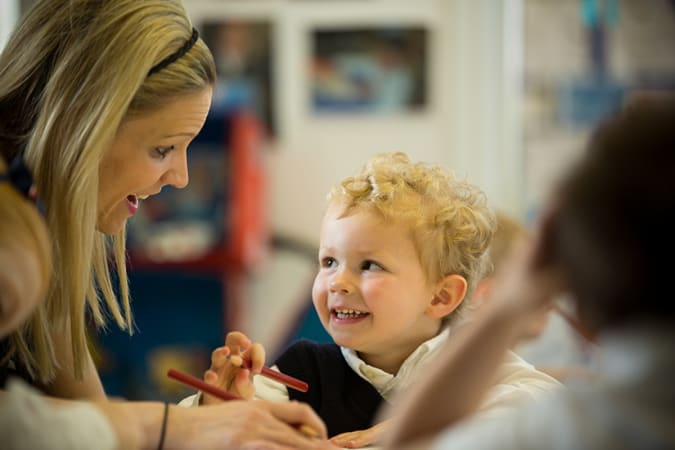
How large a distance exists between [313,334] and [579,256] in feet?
10.1

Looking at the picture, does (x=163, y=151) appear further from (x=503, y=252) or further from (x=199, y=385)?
(x=503, y=252)

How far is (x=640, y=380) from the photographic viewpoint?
0.66 metres

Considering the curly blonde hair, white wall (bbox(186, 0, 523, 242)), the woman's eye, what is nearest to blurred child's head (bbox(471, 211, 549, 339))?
the curly blonde hair

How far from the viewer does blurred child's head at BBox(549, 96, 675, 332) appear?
65 centimetres


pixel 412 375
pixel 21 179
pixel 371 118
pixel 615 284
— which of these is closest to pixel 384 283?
pixel 412 375

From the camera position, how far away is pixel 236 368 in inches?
49.4

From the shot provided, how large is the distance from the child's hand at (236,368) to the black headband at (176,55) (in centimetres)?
36

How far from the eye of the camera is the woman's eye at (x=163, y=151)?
129 centimetres

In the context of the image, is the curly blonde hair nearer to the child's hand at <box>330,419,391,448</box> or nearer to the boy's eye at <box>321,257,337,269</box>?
the boy's eye at <box>321,257,337,269</box>

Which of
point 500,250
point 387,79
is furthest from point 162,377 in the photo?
point 500,250

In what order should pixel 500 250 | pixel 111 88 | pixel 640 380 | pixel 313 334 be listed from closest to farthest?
pixel 640 380 → pixel 111 88 → pixel 500 250 → pixel 313 334

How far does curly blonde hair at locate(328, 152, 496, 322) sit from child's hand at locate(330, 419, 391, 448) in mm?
287

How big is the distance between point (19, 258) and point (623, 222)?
498 mm

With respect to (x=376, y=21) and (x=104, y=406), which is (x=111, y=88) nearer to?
(x=104, y=406)
